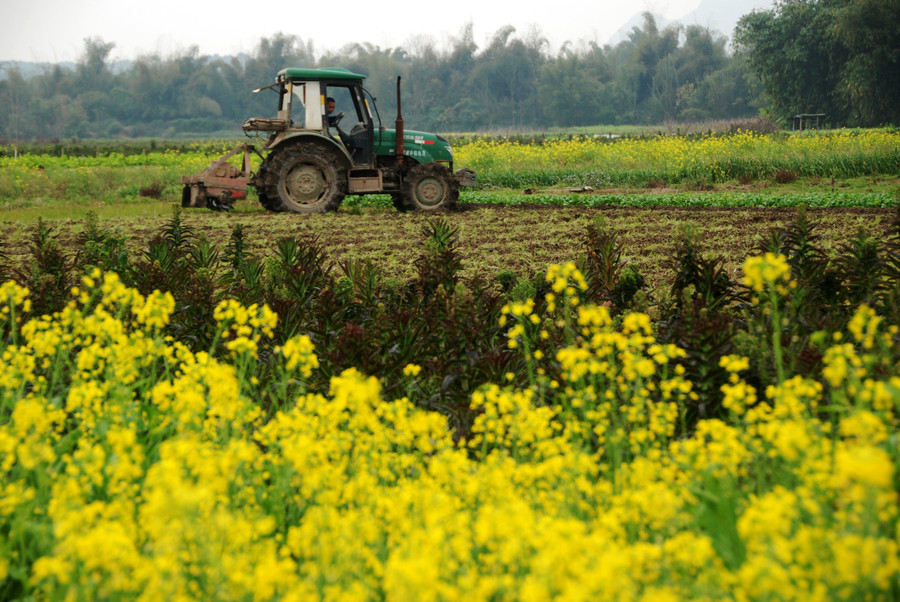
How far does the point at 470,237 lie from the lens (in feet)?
37.8

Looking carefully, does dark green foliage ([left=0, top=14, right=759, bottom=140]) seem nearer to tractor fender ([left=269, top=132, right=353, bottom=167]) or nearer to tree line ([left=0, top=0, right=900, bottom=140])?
tree line ([left=0, top=0, right=900, bottom=140])

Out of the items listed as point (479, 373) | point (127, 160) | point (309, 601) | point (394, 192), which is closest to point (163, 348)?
point (479, 373)

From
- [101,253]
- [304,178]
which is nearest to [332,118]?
[304,178]

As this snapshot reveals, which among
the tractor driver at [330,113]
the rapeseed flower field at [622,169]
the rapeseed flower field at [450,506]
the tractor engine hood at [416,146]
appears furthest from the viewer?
the rapeseed flower field at [622,169]

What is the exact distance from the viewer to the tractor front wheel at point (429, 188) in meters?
14.9

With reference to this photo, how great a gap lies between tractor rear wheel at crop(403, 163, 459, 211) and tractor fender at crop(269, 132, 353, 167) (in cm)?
119

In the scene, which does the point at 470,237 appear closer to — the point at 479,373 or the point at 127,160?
the point at 479,373

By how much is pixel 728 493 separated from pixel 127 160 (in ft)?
106

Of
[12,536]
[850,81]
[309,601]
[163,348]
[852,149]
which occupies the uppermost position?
[850,81]

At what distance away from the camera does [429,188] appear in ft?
49.3

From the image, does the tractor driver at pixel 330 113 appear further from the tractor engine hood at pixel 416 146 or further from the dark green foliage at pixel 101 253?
the dark green foliage at pixel 101 253

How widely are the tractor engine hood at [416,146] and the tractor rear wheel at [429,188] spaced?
1.68ft

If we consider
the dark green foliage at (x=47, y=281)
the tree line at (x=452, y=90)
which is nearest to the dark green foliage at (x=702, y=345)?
the dark green foliage at (x=47, y=281)

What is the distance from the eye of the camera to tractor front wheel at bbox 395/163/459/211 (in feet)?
48.9
